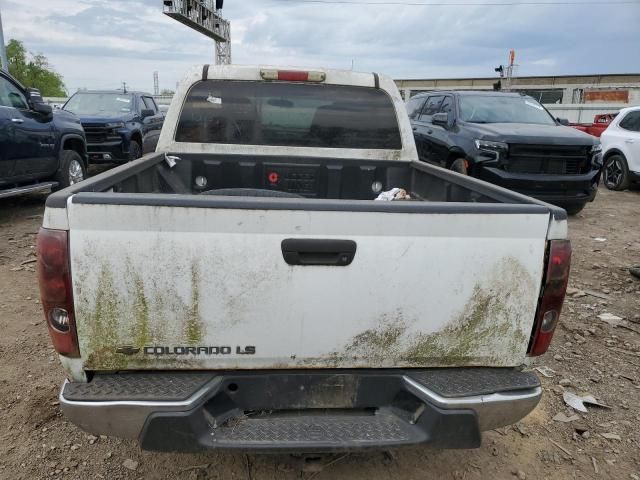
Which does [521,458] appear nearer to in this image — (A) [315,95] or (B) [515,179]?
(A) [315,95]

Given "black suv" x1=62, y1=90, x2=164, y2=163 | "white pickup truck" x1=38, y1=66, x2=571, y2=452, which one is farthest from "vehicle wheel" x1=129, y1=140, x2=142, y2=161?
"white pickup truck" x1=38, y1=66, x2=571, y2=452

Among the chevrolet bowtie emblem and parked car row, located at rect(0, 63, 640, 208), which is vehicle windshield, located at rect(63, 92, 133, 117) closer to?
parked car row, located at rect(0, 63, 640, 208)

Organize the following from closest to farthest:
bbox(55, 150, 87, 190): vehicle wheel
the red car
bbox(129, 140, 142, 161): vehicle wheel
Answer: bbox(55, 150, 87, 190): vehicle wheel
bbox(129, 140, 142, 161): vehicle wheel
the red car

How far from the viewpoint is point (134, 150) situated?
1142 centimetres

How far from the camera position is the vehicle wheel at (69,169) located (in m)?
8.05

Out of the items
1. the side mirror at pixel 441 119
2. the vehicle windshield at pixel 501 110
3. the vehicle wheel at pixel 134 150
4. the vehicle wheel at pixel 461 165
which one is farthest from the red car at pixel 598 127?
the vehicle wheel at pixel 134 150

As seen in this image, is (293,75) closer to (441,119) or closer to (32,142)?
(32,142)

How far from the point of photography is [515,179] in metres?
7.48

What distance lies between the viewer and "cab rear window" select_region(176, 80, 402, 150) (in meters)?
3.77

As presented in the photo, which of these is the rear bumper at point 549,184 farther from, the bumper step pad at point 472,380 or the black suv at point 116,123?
the black suv at point 116,123

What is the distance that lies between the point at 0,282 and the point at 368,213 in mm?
4650

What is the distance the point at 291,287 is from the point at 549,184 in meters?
6.74

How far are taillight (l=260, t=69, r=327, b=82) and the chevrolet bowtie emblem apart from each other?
7.79ft

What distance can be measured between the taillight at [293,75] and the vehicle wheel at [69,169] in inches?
217
